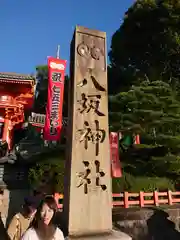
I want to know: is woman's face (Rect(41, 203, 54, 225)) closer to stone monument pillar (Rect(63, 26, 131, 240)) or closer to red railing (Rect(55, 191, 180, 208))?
stone monument pillar (Rect(63, 26, 131, 240))

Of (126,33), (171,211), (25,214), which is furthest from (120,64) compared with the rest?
(25,214)

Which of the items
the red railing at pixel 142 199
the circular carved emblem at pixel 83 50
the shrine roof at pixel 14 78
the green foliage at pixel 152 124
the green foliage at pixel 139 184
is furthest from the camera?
the shrine roof at pixel 14 78

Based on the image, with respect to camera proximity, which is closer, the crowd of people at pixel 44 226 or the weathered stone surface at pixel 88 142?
the crowd of people at pixel 44 226

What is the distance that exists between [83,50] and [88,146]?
5.63 feet

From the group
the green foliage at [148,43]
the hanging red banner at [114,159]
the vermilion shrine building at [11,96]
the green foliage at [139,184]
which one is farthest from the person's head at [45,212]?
the green foliage at [148,43]

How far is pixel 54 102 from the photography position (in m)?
10.4

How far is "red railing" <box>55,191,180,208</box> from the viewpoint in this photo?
785cm

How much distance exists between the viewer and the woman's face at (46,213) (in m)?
1.96

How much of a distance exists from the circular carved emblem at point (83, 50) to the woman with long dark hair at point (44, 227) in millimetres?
2598

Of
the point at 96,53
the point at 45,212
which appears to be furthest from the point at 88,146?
the point at 96,53

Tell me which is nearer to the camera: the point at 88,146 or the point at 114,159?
the point at 88,146

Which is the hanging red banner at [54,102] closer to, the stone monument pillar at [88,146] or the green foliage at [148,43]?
the stone monument pillar at [88,146]

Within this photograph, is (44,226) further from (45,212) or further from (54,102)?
(54,102)

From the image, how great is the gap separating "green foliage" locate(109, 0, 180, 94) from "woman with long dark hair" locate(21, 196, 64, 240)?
16.5 m
